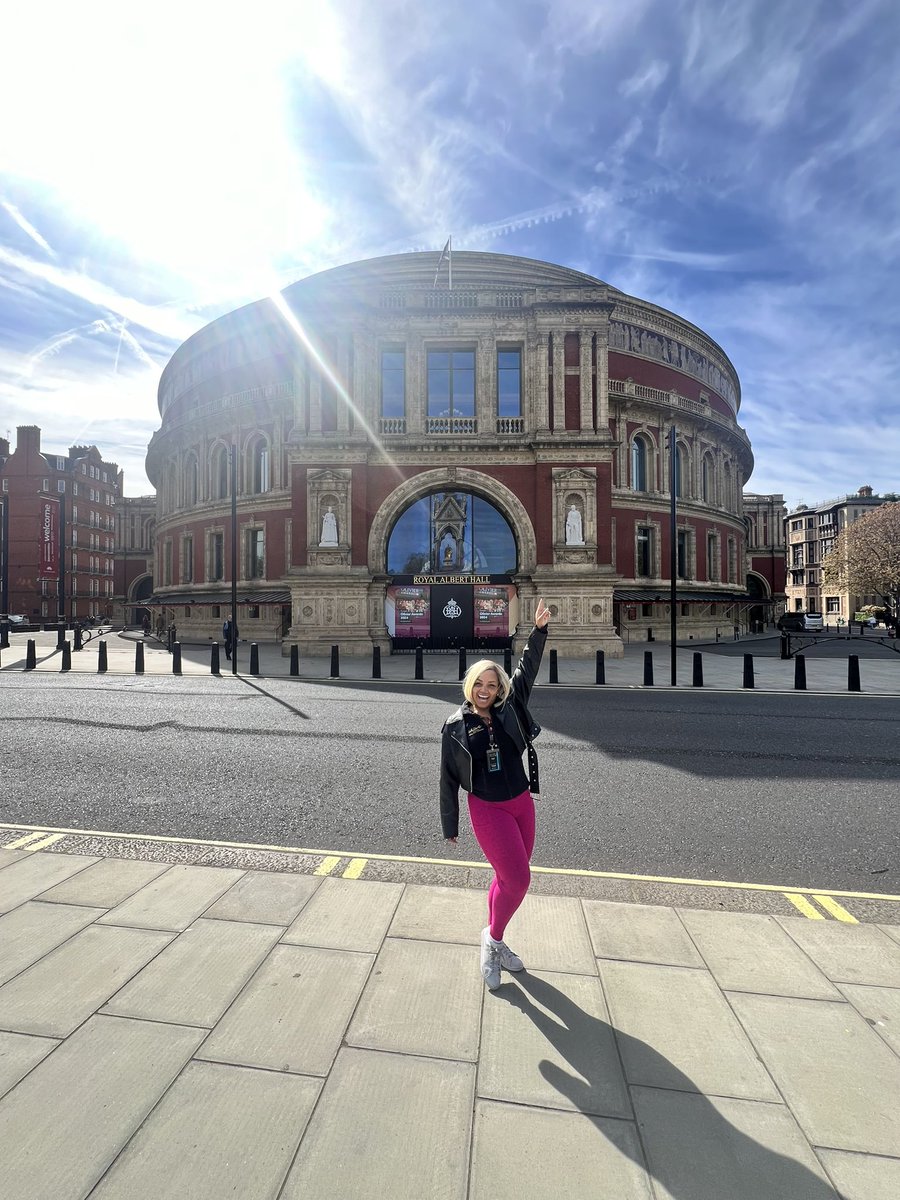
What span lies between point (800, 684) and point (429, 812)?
1217cm

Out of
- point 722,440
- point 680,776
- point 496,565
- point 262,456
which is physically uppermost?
point 722,440

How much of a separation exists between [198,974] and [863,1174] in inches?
118

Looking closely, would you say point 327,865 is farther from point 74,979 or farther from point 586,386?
point 586,386

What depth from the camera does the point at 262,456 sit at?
32219 mm

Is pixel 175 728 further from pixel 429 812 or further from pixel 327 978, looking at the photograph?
pixel 327 978

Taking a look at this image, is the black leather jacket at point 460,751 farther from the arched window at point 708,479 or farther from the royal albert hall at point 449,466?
the arched window at point 708,479

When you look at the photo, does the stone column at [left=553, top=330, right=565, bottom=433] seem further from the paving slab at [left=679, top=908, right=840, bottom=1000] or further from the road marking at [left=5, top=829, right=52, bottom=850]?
the road marking at [left=5, top=829, right=52, bottom=850]

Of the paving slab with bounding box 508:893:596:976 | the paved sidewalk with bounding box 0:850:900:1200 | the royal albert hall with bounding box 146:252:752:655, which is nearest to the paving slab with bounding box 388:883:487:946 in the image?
the paved sidewalk with bounding box 0:850:900:1200

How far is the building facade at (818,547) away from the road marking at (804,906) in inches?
3716

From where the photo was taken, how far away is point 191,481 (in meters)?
35.7

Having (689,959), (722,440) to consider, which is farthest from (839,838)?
(722,440)

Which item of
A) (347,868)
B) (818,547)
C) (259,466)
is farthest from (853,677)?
(818,547)

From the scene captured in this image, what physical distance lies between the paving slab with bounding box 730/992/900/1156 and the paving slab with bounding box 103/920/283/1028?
2.56 meters

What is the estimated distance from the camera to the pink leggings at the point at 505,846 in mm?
2922
